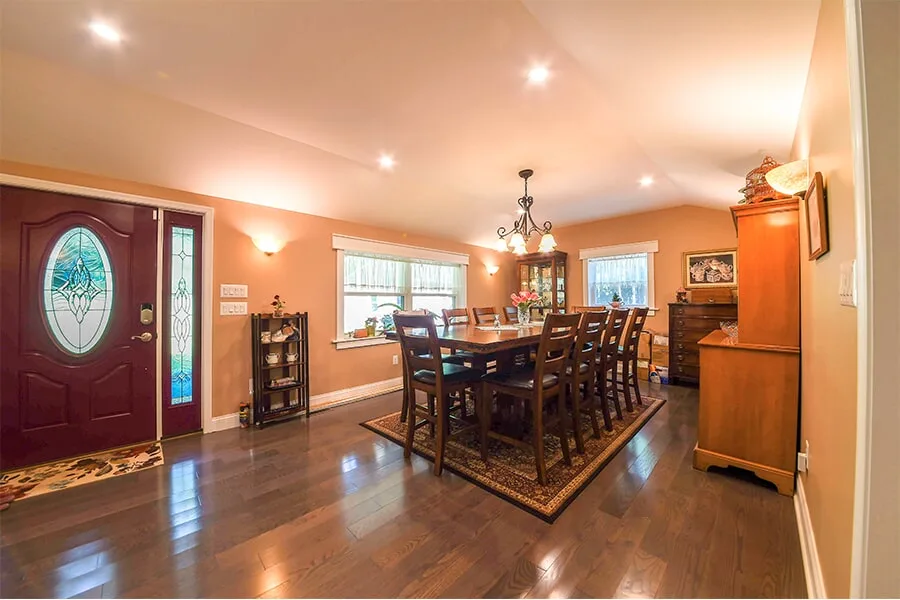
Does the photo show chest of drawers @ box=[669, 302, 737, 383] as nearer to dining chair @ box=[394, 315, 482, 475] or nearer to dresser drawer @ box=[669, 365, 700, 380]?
dresser drawer @ box=[669, 365, 700, 380]

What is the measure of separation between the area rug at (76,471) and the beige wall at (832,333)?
3.68 meters

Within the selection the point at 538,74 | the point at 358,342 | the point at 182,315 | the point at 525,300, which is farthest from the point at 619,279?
the point at 182,315

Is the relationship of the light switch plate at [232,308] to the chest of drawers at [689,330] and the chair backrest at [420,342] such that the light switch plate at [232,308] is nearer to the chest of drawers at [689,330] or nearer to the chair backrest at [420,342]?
the chair backrest at [420,342]

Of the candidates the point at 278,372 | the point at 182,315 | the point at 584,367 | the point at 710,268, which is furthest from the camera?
the point at 710,268

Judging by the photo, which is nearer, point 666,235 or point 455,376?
point 455,376

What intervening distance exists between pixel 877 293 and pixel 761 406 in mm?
1674

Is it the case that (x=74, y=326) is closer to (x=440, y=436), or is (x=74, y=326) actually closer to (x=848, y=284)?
(x=440, y=436)

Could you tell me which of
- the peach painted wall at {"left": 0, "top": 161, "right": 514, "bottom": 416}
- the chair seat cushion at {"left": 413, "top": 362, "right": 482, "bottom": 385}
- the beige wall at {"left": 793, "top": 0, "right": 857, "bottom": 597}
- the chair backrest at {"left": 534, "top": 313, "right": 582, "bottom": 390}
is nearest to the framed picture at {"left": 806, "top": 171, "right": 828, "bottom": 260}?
the beige wall at {"left": 793, "top": 0, "right": 857, "bottom": 597}

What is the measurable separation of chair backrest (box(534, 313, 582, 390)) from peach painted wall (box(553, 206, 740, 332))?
332cm

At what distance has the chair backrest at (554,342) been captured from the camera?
77.9 inches

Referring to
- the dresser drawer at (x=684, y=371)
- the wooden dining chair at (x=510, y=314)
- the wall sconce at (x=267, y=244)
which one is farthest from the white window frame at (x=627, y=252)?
the wall sconce at (x=267, y=244)

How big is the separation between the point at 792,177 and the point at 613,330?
1592 mm

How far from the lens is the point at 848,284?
0.94m

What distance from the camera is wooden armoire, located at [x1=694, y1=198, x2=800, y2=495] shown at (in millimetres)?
1886
